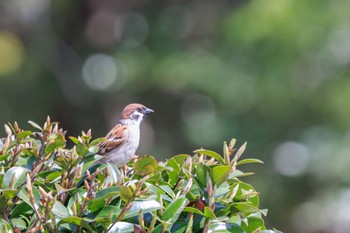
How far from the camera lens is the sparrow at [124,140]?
3.64 metres

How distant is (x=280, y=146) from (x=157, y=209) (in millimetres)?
8759

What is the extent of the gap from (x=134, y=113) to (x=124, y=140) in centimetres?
34

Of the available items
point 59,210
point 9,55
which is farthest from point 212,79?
point 59,210

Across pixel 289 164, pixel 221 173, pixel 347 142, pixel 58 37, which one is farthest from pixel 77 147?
pixel 58 37

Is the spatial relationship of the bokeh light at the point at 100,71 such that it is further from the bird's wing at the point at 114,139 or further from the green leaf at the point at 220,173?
the green leaf at the point at 220,173

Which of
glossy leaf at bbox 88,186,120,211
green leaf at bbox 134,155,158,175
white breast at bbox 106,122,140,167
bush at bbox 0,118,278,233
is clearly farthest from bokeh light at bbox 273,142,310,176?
glossy leaf at bbox 88,186,120,211

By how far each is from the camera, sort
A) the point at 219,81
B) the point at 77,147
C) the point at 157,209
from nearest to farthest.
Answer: the point at 157,209 < the point at 77,147 < the point at 219,81

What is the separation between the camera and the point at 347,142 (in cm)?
973

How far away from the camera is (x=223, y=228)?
7.20ft

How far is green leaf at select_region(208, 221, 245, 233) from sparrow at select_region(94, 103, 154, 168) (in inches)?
53.1

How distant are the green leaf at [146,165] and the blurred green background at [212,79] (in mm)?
7458

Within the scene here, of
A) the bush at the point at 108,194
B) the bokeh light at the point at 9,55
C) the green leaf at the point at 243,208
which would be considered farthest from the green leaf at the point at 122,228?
the bokeh light at the point at 9,55

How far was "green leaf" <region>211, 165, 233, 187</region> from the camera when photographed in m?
2.21

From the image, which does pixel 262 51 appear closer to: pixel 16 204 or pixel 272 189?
pixel 272 189
